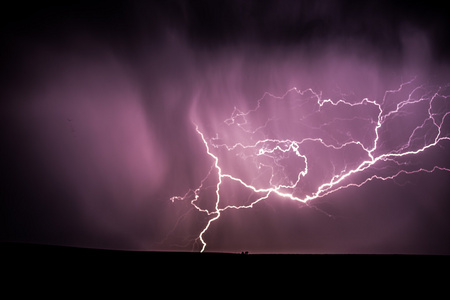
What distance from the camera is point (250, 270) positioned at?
0.95m

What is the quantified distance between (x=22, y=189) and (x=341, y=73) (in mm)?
8676

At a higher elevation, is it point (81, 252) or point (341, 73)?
point (341, 73)

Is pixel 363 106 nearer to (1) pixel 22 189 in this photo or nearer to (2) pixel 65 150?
(2) pixel 65 150

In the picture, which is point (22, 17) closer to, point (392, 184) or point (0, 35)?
point (0, 35)

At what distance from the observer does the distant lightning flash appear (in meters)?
5.39

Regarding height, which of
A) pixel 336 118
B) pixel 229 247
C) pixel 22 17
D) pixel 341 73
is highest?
pixel 341 73

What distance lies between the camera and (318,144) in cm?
558

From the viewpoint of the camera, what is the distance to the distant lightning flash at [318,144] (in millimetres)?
5395

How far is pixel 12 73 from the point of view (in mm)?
5984

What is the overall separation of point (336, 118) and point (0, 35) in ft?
28.7

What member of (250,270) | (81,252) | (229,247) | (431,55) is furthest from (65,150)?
(431,55)

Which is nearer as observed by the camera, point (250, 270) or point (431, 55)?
point (250, 270)

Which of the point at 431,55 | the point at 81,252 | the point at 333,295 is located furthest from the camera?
the point at 431,55

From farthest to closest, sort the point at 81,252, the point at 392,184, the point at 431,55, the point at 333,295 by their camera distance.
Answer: the point at 431,55 < the point at 392,184 < the point at 81,252 < the point at 333,295
